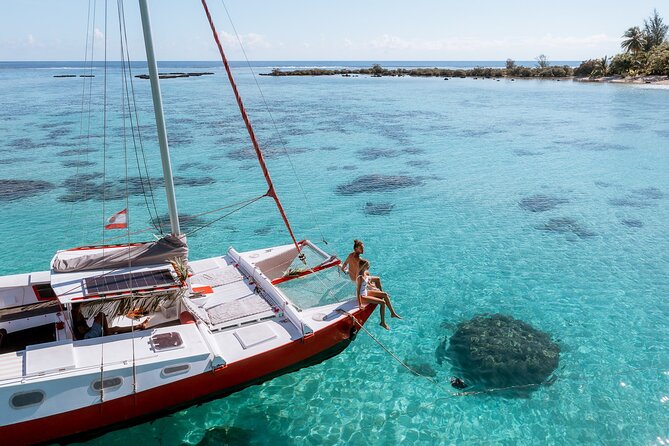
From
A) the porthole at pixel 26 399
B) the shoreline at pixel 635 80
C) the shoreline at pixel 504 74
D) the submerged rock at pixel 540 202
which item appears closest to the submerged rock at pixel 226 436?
the porthole at pixel 26 399

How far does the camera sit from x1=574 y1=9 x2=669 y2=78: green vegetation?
94631mm

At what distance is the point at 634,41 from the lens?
101250 millimetres

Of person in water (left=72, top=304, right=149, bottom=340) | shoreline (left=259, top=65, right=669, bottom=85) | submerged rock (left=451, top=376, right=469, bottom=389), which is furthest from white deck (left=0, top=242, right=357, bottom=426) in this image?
shoreline (left=259, top=65, right=669, bottom=85)

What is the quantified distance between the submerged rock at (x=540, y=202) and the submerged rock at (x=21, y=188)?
27.9 meters

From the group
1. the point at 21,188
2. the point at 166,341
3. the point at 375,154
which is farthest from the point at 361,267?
the point at 375,154

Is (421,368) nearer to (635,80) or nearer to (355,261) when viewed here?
(355,261)

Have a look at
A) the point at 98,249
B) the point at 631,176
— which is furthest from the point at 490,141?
the point at 98,249

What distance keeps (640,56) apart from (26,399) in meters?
121

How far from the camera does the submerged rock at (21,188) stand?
27.1 metres

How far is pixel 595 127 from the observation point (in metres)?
50.5

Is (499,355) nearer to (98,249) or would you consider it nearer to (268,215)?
(98,249)

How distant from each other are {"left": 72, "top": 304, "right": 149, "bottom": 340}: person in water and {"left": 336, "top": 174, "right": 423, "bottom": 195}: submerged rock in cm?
1859

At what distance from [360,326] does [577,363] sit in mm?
6218

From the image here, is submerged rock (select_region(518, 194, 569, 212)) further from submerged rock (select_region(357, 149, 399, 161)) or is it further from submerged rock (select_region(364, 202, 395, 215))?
submerged rock (select_region(357, 149, 399, 161))
